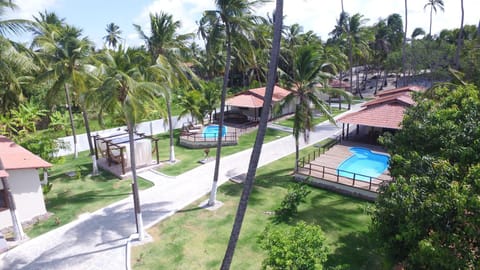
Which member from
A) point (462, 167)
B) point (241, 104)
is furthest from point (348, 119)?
point (462, 167)

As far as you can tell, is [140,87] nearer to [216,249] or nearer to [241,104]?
[216,249]

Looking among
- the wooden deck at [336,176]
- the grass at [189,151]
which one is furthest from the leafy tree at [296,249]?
the grass at [189,151]

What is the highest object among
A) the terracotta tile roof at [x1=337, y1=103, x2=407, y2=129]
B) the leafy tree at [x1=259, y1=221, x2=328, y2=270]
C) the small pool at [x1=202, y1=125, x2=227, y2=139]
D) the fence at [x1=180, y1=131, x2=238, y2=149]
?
the terracotta tile roof at [x1=337, y1=103, x2=407, y2=129]

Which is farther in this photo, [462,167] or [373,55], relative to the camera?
[373,55]

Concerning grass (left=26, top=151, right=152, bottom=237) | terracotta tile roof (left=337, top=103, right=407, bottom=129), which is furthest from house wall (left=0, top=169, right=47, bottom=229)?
terracotta tile roof (left=337, top=103, right=407, bottom=129)

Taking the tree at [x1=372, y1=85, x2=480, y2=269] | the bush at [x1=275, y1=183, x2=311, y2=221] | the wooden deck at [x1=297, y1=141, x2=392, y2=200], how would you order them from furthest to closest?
the wooden deck at [x1=297, y1=141, x2=392, y2=200] < the bush at [x1=275, y1=183, x2=311, y2=221] < the tree at [x1=372, y1=85, x2=480, y2=269]

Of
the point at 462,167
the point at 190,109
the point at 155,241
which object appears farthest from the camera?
the point at 190,109

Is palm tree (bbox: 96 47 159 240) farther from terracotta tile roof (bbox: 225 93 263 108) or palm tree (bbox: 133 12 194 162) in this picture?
terracotta tile roof (bbox: 225 93 263 108)
